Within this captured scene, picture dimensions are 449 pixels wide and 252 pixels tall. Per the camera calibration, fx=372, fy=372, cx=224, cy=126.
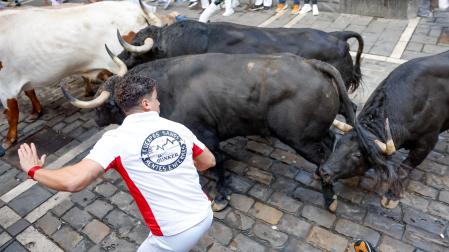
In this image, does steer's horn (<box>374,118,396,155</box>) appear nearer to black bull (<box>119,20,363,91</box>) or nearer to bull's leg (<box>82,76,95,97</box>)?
black bull (<box>119,20,363,91</box>)

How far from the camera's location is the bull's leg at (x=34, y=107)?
685 centimetres

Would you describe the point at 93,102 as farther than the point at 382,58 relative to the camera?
No

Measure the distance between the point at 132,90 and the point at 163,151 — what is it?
1.66ft

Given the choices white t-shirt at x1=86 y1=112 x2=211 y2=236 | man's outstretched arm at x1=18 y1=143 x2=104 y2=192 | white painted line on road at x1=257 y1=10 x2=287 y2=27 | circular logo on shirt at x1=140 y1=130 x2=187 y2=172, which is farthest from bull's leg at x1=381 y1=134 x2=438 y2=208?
white painted line on road at x1=257 y1=10 x2=287 y2=27

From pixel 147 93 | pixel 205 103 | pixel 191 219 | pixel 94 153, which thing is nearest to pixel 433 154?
pixel 205 103

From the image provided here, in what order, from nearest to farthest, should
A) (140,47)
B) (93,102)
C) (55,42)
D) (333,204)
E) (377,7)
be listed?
(93,102)
(333,204)
(140,47)
(55,42)
(377,7)

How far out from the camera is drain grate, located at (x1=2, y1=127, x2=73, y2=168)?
599 cm

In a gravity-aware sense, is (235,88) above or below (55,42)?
below

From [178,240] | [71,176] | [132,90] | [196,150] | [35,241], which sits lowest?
[35,241]

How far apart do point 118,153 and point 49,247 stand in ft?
8.05

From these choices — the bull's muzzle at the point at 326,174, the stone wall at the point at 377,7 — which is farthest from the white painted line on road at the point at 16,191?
the stone wall at the point at 377,7

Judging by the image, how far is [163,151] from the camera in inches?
104

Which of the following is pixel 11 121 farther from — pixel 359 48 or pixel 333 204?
pixel 359 48

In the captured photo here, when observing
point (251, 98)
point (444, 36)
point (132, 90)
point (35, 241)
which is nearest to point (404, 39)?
point (444, 36)
